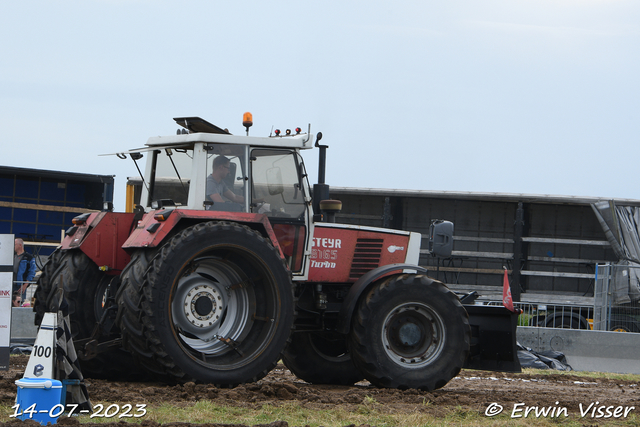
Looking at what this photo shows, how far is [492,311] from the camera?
26.8 feet

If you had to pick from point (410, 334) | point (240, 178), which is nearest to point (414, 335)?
point (410, 334)

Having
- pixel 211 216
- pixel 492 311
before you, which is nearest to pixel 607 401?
pixel 492 311

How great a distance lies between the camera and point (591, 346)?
41.3 feet

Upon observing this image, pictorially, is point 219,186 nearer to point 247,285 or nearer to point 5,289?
point 247,285

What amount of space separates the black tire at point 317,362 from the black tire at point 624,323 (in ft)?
24.3

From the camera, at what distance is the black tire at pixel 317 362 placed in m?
8.64

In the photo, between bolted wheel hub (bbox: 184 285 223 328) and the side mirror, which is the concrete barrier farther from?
bolted wheel hub (bbox: 184 285 223 328)

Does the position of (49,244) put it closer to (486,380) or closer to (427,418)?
(486,380)

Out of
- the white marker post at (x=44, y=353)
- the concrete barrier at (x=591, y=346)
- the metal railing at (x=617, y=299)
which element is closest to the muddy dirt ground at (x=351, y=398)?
the white marker post at (x=44, y=353)

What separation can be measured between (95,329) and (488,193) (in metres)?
10.4

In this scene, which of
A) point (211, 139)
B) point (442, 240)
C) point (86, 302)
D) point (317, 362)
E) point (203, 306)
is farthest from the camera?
point (317, 362)

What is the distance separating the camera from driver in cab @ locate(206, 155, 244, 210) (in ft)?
24.0

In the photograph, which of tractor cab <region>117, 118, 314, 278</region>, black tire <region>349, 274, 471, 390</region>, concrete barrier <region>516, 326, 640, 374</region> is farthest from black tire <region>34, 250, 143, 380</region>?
concrete barrier <region>516, 326, 640, 374</region>

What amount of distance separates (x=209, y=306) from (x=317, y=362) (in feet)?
6.91
